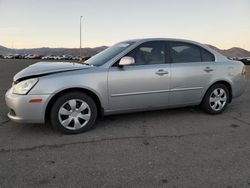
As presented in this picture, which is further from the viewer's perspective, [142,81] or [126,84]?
[142,81]

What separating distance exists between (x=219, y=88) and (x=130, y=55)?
219 cm

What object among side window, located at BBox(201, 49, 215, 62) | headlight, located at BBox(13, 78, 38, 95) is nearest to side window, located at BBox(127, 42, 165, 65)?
side window, located at BBox(201, 49, 215, 62)

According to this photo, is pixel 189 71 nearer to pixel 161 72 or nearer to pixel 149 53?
pixel 161 72

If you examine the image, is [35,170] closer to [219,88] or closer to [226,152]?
[226,152]

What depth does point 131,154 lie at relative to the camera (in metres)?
3.37

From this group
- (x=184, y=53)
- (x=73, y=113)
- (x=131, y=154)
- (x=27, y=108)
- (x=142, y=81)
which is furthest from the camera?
(x=184, y=53)

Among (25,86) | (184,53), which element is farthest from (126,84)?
(25,86)

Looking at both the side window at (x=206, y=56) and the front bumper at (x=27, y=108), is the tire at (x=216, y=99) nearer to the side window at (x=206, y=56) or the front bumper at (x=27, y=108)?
the side window at (x=206, y=56)

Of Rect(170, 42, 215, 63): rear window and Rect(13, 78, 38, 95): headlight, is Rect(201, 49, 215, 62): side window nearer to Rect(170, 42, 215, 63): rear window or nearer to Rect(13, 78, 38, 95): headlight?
Rect(170, 42, 215, 63): rear window

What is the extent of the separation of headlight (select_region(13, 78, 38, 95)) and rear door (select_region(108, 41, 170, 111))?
1247 mm

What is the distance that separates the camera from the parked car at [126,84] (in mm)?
3912

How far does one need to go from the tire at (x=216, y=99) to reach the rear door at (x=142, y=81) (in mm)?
1037

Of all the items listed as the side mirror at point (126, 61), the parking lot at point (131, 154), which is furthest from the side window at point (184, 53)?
the parking lot at point (131, 154)

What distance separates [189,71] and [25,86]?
307 centimetres
